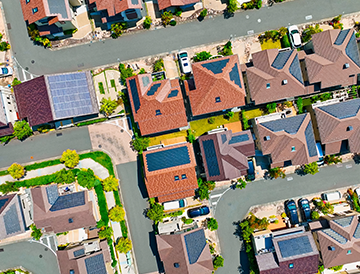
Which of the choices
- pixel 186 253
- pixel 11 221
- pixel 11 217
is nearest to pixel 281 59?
pixel 186 253

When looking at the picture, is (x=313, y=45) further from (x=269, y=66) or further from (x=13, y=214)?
(x=13, y=214)

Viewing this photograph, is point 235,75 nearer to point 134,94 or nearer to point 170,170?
point 134,94

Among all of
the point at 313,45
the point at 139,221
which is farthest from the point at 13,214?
the point at 313,45

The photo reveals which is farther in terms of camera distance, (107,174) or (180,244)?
(107,174)

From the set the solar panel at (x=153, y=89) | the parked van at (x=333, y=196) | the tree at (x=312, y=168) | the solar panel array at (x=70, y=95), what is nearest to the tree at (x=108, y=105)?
the solar panel array at (x=70, y=95)

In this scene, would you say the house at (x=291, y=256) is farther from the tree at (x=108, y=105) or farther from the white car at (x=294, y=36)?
the tree at (x=108, y=105)

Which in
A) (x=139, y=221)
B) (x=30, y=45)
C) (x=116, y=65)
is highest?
(x=30, y=45)

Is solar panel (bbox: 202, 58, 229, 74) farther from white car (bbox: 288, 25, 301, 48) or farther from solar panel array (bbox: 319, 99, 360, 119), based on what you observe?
solar panel array (bbox: 319, 99, 360, 119)

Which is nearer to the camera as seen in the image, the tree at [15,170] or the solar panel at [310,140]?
the solar panel at [310,140]
